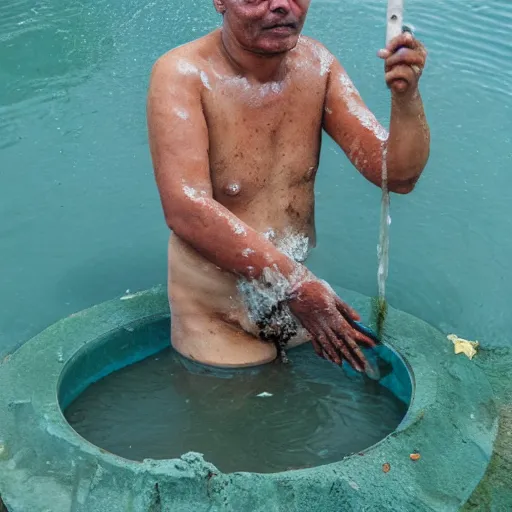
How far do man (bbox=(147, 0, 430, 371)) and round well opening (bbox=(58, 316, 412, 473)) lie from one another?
0.12 meters

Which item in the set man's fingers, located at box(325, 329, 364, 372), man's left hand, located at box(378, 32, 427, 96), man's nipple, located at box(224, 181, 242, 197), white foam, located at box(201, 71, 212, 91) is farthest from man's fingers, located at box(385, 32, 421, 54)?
man's fingers, located at box(325, 329, 364, 372)

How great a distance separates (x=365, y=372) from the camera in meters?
3.16

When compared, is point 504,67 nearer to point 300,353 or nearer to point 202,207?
point 300,353

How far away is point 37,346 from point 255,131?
0.98 metres

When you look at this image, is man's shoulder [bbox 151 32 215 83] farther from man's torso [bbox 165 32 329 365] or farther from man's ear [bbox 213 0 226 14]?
man's ear [bbox 213 0 226 14]

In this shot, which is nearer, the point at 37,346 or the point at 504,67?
the point at 37,346

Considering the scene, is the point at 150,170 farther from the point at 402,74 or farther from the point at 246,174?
the point at 402,74

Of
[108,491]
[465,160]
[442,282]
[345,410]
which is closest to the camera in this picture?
[108,491]

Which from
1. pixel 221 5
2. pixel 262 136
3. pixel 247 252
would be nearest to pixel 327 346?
pixel 247 252

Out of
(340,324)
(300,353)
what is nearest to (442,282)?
(300,353)

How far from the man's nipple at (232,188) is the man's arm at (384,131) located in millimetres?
336

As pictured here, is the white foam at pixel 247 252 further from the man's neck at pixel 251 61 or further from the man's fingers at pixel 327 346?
the man's neck at pixel 251 61

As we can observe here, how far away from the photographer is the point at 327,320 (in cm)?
288

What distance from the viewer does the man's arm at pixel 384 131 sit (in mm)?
2744
